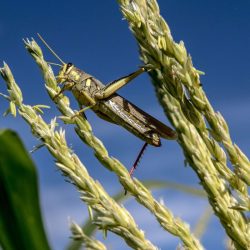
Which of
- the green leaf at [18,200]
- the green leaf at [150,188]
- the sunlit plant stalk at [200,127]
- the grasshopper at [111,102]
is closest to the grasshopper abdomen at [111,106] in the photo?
the grasshopper at [111,102]

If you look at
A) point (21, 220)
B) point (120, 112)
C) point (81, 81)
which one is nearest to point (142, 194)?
point (21, 220)

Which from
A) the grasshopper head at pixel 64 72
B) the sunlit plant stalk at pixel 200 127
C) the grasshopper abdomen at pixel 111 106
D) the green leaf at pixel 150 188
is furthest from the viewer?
the grasshopper head at pixel 64 72

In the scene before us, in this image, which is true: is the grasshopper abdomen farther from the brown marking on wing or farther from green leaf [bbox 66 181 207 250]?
green leaf [bbox 66 181 207 250]

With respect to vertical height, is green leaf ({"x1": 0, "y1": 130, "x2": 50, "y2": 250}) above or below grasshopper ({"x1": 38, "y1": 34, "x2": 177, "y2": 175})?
below

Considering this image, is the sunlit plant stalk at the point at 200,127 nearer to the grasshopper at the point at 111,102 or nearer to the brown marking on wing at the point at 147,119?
the brown marking on wing at the point at 147,119

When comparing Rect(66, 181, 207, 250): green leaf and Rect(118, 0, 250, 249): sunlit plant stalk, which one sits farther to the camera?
Rect(66, 181, 207, 250): green leaf

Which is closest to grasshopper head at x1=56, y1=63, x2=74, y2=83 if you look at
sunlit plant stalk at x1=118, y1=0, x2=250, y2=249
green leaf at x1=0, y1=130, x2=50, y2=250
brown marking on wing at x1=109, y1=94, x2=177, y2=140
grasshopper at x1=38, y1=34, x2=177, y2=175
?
grasshopper at x1=38, y1=34, x2=177, y2=175

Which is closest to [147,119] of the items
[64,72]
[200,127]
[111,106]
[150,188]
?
[111,106]

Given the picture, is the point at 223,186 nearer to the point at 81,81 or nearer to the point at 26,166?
the point at 26,166

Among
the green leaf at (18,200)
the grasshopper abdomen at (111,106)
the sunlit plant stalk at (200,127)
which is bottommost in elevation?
the green leaf at (18,200)
